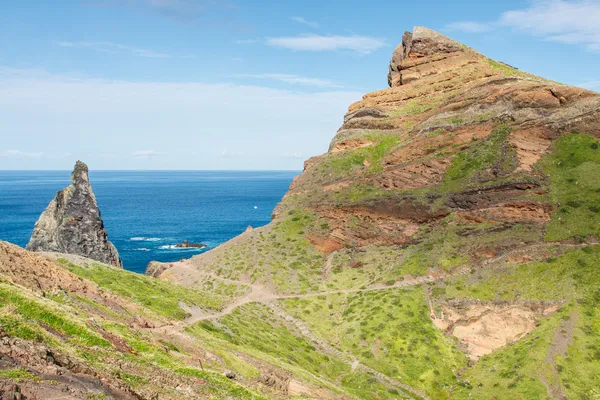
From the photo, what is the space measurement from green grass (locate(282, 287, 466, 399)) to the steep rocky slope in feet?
0.59

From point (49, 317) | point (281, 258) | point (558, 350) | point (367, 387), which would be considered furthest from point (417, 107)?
point (49, 317)

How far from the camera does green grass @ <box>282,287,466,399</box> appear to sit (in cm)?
5181

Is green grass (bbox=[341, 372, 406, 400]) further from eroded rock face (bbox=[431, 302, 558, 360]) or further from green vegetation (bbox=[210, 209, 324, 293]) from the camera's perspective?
green vegetation (bbox=[210, 209, 324, 293])

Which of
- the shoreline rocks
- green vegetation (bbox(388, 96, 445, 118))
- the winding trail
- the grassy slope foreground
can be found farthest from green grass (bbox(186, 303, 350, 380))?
the shoreline rocks

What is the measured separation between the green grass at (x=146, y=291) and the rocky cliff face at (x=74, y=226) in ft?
52.4

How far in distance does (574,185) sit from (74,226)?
236ft

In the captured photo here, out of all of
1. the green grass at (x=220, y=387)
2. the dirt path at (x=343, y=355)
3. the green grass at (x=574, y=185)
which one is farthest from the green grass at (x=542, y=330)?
the green grass at (x=220, y=387)

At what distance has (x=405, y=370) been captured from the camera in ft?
170

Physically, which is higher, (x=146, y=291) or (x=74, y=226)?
(x=74, y=226)

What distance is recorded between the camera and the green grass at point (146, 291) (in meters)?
45.8

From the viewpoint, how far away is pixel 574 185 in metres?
68.9

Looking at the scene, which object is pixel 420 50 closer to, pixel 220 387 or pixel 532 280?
pixel 532 280

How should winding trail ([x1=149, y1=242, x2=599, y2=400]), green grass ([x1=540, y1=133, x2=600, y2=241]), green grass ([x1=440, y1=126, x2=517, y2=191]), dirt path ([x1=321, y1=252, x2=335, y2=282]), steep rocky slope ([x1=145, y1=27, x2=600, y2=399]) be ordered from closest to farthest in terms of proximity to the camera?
winding trail ([x1=149, y1=242, x2=599, y2=400]) → steep rocky slope ([x1=145, y1=27, x2=600, y2=399]) → green grass ([x1=540, y1=133, x2=600, y2=241]) → dirt path ([x1=321, y1=252, x2=335, y2=282]) → green grass ([x1=440, y1=126, x2=517, y2=191])

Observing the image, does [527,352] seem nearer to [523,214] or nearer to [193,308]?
[523,214]
